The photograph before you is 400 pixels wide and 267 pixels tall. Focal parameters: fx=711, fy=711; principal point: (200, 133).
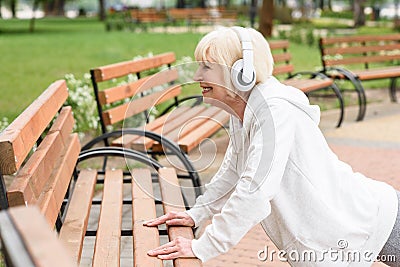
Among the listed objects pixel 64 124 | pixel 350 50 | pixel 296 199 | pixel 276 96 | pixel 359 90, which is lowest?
pixel 359 90

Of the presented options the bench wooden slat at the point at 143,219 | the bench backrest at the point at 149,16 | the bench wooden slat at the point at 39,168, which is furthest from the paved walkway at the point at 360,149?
the bench backrest at the point at 149,16

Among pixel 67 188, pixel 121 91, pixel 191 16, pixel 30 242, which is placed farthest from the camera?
pixel 191 16

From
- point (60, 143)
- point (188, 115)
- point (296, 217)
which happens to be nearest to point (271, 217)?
point (296, 217)

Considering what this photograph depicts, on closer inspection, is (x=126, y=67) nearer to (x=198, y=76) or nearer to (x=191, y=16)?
(x=198, y=76)

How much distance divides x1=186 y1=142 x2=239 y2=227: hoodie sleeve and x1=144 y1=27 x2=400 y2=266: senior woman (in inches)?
11.4

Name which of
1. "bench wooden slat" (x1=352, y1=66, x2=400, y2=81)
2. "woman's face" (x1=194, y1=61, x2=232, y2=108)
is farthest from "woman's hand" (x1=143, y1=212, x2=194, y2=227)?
"bench wooden slat" (x1=352, y1=66, x2=400, y2=81)

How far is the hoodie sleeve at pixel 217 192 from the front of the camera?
10.3ft

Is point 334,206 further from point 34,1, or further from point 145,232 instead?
point 34,1

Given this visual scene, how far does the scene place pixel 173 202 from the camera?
12.3ft

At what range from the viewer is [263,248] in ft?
15.1

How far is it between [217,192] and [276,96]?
674 mm

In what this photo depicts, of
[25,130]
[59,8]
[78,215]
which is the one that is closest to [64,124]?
[78,215]

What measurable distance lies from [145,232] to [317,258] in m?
0.86

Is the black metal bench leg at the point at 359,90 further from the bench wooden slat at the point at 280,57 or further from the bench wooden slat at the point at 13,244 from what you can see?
the bench wooden slat at the point at 13,244
